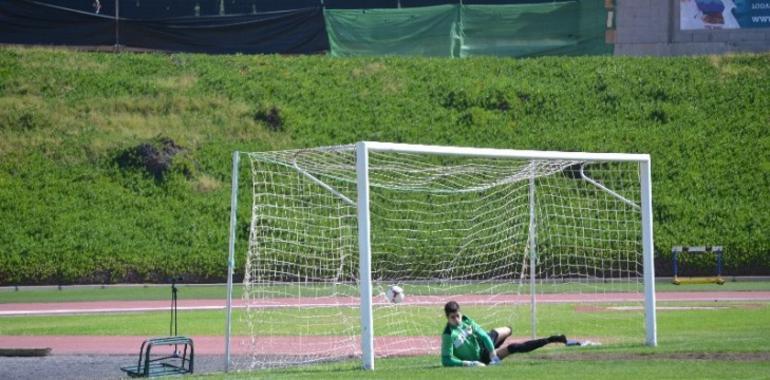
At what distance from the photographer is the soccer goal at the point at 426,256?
55.1 feet

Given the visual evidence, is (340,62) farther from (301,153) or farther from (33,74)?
(301,153)

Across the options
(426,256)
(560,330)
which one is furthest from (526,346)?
(426,256)

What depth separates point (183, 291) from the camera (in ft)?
98.1

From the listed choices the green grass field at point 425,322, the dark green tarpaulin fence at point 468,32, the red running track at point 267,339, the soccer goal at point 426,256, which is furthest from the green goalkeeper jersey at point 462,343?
the dark green tarpaulin fence at point 468,32

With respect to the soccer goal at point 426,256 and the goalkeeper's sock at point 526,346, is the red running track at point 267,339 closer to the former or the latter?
the soccer goal at point 426,256

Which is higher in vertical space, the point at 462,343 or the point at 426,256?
the point at 426,256

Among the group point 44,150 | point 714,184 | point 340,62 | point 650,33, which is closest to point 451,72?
point 340,62

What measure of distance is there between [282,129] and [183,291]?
1135 cm

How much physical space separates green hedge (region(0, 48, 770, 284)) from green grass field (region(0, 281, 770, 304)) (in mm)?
1174

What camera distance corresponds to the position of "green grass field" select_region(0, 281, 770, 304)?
2700 centimetres

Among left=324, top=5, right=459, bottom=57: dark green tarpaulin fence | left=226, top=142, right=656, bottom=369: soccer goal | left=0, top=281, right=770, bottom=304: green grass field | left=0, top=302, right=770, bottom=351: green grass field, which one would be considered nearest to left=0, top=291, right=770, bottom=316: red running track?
left=226, top=142, right=656, bottom=369: soccer goal

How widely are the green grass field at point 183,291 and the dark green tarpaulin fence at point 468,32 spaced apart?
17.3 meters

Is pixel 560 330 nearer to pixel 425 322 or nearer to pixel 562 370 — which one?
pixel 425 322

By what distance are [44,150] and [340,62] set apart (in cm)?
1220
